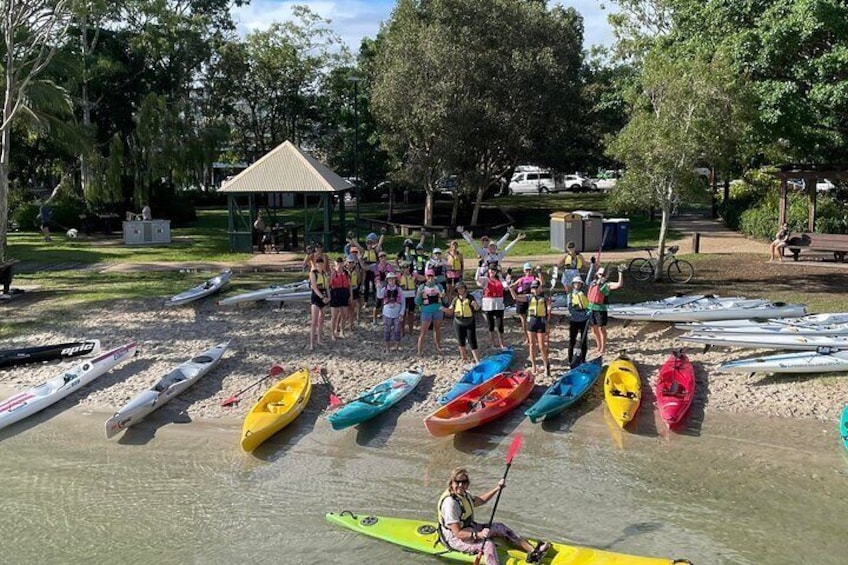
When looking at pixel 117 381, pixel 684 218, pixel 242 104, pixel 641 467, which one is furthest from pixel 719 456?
pixel 242 104

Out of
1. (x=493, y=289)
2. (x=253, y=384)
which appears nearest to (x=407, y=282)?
(x=493, y=289)

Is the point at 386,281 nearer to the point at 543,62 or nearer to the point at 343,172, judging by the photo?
the point at 543,62

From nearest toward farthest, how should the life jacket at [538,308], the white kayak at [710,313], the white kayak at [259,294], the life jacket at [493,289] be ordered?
1. the life jacket at [538,308]
2. the life jacket at [493,289]
3. the white kayak at [710,313]
4. the white kayak at [259,294]

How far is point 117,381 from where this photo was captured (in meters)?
15.6

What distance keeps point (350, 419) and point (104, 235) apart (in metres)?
26.6

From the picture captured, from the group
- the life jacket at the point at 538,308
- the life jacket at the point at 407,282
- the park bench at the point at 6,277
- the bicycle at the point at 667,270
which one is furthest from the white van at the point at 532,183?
the life jacket at the point at 538,308

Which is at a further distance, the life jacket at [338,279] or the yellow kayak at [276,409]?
the life jacket at [338,279]

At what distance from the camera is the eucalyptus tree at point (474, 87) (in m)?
31.2

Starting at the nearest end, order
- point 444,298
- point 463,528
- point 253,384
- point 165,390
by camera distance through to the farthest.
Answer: point 463,528 < point 165,390 < point 253,384 < point 444,298

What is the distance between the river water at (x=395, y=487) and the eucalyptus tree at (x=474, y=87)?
2037cm

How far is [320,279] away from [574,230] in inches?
531

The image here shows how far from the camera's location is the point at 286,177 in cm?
2777

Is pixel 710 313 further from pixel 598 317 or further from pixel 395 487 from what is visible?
pixel 395 487

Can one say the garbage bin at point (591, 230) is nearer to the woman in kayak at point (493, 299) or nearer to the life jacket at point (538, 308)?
the woman in kayak at point (493, 299)
